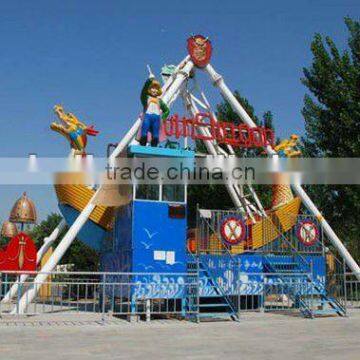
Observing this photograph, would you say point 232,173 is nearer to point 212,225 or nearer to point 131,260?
point 212,225

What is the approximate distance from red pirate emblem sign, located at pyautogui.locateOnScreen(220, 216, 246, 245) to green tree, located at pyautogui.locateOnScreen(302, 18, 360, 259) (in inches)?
389

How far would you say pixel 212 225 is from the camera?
15.5m

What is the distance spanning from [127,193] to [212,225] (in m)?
2.83

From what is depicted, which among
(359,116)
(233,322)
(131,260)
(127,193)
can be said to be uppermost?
(359,116)

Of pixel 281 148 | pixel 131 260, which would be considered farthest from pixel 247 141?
pixel 131 260

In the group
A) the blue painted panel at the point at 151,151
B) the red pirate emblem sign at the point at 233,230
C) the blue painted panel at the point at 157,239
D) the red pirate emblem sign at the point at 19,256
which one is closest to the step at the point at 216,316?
the blue painted panel at the point at 157,239

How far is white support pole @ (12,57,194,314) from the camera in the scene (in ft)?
44.0

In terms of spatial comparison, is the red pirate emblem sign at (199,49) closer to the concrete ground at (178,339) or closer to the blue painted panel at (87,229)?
the blue painted panel at (87,229)

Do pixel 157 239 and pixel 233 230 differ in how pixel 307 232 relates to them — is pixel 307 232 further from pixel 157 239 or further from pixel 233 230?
pixel 157 239

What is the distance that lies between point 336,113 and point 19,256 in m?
16.3

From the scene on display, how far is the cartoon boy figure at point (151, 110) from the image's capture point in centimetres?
1467

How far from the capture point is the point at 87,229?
1636cm

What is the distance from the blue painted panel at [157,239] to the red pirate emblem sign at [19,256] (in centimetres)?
323

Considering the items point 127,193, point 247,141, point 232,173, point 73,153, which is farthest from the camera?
point 232,173
